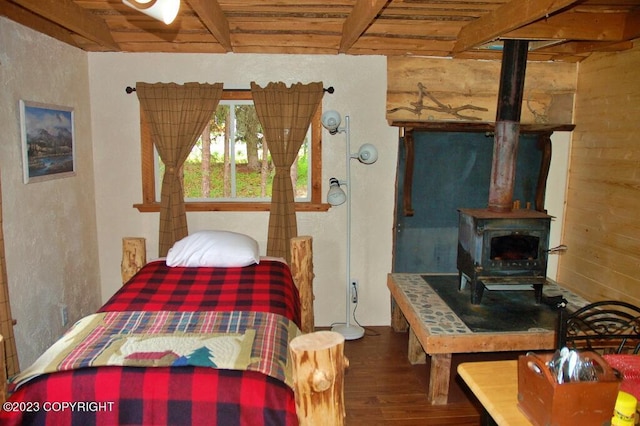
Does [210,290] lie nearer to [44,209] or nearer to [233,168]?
[44,209]

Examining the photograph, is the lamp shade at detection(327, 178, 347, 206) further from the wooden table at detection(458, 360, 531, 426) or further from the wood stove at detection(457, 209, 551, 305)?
the wooden table at detection(458, 360, 531, 426)

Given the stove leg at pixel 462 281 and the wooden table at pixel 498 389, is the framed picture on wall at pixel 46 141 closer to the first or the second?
the wooden table at pixel 498 389

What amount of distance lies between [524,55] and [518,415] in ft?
8.54

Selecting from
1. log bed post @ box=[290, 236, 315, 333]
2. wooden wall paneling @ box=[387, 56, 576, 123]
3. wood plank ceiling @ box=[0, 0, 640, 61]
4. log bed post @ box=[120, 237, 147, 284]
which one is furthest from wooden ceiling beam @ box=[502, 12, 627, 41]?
log bed post @ box=[120, 237, 147, 284]

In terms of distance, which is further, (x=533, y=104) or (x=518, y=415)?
(x=533, y=104)

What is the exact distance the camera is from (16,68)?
2.88 m

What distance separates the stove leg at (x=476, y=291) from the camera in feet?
10.8

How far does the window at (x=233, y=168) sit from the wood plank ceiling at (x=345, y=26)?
580mm

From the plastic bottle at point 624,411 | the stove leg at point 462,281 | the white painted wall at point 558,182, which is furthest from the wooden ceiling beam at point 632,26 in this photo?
the plastic bottle at point 624,411

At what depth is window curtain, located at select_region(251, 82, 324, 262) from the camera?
151 inches

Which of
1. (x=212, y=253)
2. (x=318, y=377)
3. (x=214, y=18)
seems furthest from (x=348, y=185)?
(x=318, y=377)

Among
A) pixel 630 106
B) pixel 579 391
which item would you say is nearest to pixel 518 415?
pixel 579 391

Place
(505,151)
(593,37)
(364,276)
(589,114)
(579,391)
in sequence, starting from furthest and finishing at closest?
(364,276)
(589,114)
(505,151)
(593,37)
(579,391)

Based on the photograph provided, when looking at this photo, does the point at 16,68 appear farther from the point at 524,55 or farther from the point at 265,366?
the point at 524,55
